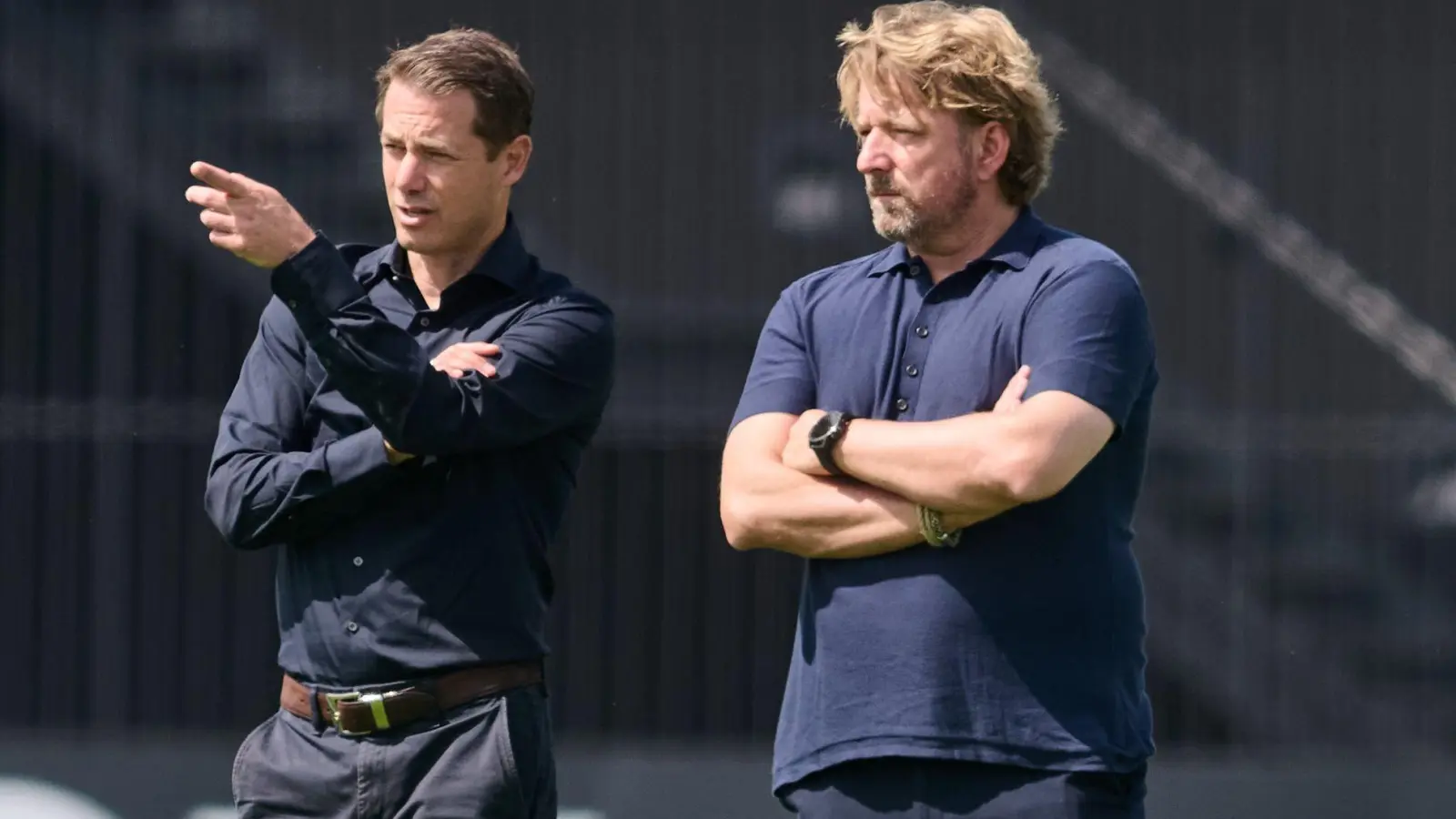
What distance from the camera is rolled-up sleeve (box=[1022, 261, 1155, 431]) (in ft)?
10.4

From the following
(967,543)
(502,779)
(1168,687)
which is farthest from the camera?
(1168,687)

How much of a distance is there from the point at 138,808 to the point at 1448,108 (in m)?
4.53

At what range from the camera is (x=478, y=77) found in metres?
3.66

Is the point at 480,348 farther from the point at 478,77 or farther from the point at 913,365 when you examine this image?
the point at 913,365

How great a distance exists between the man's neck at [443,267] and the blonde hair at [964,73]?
0.69 meters

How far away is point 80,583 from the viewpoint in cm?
668

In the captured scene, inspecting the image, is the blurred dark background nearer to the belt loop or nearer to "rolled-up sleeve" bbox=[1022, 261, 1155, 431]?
the belt loop

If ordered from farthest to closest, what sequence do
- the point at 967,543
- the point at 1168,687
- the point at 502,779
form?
1. the point at 1168,687
2. the point at 502,779
3. the point at 967,543

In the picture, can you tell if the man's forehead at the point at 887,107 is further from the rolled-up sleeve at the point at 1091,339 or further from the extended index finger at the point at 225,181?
the extended index finger at the point at 225,181

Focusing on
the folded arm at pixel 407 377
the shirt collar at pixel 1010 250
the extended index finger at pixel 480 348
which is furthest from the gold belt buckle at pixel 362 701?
the shirt collar at pixel 1010 250

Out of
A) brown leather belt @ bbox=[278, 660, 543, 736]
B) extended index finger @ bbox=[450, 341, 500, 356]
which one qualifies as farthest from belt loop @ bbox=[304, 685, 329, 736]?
extended index finger @ bbox=[450, 341, 500, 356]

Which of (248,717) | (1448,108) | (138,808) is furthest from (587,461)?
(1448,108)

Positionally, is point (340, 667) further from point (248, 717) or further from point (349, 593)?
point (248, 717)

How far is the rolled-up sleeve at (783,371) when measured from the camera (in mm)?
3492
